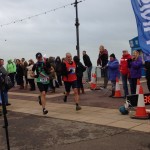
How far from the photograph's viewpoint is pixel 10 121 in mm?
10172

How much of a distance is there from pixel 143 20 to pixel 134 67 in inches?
235

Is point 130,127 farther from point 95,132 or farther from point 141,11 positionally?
point 141,11

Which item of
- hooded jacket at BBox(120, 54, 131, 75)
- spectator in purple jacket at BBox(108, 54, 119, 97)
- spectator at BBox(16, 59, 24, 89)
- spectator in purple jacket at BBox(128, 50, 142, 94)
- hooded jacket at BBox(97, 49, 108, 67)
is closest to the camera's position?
spectator in purple jacket at BBox(128, 50, 142, 94)

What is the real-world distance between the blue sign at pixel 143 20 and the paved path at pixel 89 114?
8.41 ft

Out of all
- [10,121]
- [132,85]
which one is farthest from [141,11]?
[132,85]

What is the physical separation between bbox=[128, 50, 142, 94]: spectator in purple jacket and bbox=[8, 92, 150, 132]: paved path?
1641 mm

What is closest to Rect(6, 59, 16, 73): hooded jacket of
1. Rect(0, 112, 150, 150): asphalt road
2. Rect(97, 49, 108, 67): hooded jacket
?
Rect(97, 49, 108, 67): hooded jacket

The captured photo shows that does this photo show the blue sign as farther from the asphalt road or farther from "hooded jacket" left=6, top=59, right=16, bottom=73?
"hooded jacket" left=6, top=59, right=16, bottom=73

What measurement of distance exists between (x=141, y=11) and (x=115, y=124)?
11.6 ft

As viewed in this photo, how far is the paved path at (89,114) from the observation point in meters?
8.77

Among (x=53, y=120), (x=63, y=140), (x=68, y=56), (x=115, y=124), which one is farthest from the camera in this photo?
(x=68, y=56)

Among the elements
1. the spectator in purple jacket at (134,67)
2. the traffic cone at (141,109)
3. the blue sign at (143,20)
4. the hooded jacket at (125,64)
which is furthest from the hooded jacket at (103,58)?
the blue sign at (143,20)

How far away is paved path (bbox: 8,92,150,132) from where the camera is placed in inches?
345

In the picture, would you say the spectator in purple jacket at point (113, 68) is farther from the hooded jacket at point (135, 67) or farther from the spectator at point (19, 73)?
the spectator at point (19, 73)
